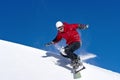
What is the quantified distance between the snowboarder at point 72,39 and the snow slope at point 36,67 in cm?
53

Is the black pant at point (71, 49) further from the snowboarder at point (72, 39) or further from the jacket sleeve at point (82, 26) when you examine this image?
the jacket sleeve at point (82, 26)

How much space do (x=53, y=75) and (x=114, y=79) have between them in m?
2.41

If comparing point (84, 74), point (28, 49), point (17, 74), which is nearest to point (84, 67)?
point (84, 74)

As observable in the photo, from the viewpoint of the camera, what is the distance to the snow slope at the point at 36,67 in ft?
54.3

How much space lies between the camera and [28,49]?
1988cm

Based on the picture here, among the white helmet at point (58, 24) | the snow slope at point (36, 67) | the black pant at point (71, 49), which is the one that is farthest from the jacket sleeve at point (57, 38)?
the snow slope at point (36, 67)

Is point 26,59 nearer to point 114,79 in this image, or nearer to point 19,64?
point 19,64

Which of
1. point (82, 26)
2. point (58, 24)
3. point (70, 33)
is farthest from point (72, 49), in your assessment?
point (58, 24)

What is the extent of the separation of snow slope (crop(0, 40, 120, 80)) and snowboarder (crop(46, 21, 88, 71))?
20.7 inches

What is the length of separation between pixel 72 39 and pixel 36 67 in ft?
6.09

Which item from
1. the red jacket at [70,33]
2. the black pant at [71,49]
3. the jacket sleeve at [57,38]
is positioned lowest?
the black pant at [71,49]

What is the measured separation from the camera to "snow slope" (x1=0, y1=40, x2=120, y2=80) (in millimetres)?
16547

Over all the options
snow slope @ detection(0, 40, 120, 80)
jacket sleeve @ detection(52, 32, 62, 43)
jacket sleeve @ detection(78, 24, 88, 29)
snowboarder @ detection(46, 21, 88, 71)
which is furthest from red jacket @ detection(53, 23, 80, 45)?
snow slope @ detection(0, 40, 120, 80)

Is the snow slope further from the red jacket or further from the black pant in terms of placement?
the red jacket
